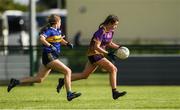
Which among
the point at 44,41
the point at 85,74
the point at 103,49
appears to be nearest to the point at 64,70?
the point at 44,41

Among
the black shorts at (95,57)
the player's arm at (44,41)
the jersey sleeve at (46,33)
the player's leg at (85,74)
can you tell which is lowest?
the player's leg at (85,74)

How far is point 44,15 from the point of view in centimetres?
6066

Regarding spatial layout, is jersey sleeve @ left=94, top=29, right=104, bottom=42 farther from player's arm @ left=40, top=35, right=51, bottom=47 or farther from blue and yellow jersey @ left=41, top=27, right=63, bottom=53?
player's arm @ left=40, top=35, right=51, bottom=47

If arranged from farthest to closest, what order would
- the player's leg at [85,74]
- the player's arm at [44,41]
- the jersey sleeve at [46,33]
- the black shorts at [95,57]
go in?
the player's leg at [85,74] → the black shorts at [95,57] → the jersey sleeve at [46,33] → the player's arm at [44,41]

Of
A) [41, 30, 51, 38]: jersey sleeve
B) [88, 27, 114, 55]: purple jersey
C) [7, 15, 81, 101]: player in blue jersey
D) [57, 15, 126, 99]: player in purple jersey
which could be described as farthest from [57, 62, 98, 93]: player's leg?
[41, 30, 51, 38]: jersey sleeve

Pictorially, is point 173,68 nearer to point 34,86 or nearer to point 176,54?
point 176,54

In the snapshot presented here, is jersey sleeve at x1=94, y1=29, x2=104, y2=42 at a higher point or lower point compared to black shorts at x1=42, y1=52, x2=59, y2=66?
higher

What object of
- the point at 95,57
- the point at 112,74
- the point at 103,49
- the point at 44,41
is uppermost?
the point at 44,41

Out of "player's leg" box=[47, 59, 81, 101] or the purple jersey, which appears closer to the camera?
"player's leg" box=[47, 59, 81, 101]

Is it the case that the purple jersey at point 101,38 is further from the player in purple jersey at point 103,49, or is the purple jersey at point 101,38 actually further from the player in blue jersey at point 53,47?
the player in blue jersey at point 53,47

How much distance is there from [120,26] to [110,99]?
3195cm

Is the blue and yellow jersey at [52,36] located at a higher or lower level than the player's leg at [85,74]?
higher

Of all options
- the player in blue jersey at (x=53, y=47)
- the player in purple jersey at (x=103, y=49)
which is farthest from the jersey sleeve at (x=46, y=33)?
the player in purple jersey at (x=103, y=49)

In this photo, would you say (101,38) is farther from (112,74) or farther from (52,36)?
(52,36)
